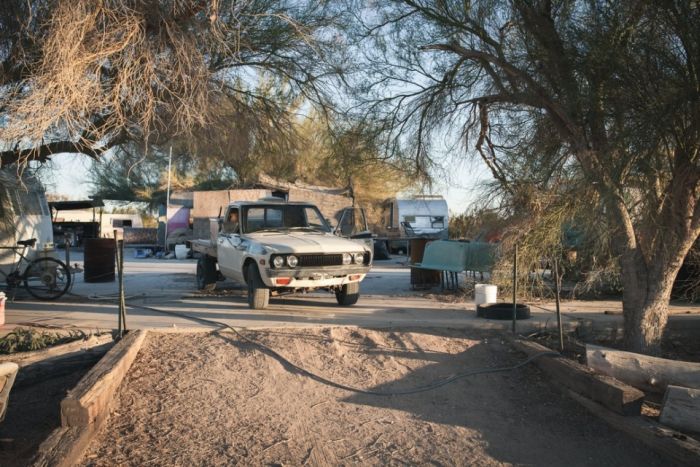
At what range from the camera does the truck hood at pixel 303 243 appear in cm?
838

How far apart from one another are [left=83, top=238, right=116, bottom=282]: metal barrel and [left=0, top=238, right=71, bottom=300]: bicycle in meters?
2.80

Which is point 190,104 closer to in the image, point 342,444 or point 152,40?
point 152,40

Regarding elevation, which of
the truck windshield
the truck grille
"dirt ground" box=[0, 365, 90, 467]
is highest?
the truck windshield

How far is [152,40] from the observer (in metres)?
6.86

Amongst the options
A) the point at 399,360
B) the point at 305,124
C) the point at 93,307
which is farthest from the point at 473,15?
the point at 93,307

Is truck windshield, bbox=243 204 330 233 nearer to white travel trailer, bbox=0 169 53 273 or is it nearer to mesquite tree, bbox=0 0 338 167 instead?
mesquite tree, bbox=0 0 338 167

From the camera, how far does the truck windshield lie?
9.86m

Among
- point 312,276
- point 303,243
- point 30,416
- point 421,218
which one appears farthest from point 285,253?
point 421,218

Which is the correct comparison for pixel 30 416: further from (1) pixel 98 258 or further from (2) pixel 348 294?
(1) pixel 98 258

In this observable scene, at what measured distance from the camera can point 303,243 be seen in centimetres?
859

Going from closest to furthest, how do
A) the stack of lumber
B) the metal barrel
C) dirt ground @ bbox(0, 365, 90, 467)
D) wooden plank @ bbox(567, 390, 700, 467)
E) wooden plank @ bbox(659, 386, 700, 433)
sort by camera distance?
wooden plank @ bbox(567, 390, 700, 467) → wooden plank @ bbox(659, 386, 700, 433) → dirt ground @ bbox(0, 365, 90, 467) → the stack of lumber → the metal barrel

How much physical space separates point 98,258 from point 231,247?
17.3 feet

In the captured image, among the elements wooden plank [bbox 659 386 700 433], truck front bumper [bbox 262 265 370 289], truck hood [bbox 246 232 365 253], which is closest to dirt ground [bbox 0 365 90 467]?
truck front bumper [bbox 262 265 370 289]

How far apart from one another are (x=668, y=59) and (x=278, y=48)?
5237 millimetres
